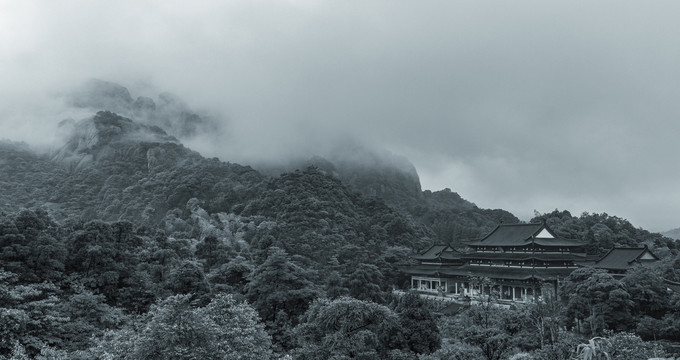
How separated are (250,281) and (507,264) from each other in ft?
90.3

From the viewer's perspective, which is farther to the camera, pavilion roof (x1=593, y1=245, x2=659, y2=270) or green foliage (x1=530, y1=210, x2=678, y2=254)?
green foliage (x1=530, y1=210, x2=678, y2=254)

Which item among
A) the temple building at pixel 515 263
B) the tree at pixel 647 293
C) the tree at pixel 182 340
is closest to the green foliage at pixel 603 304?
the tree at pixel 647 293

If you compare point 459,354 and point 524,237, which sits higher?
point 524,237

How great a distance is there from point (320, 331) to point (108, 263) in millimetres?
17184

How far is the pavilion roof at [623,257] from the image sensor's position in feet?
137

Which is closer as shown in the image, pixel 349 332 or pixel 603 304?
pixel 349 332

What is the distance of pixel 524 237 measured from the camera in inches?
2020

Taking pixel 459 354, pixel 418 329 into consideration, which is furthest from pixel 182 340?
pixel 418 329

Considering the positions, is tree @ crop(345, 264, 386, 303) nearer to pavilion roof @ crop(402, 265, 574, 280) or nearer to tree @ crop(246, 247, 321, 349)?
tree @ crop(246, 247, 321, 349)

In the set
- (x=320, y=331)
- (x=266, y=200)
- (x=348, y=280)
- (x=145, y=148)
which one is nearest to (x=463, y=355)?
(x=320, y=331)

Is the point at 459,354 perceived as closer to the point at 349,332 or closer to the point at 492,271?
the point at 349,332

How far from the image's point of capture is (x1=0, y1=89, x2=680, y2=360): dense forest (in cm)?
2023

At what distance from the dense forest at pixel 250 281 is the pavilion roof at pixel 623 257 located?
82.5 inches

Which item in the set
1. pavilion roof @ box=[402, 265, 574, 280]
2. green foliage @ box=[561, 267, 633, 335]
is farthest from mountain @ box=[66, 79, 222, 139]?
green foliage @ box=[561, 267, 633, 335]
